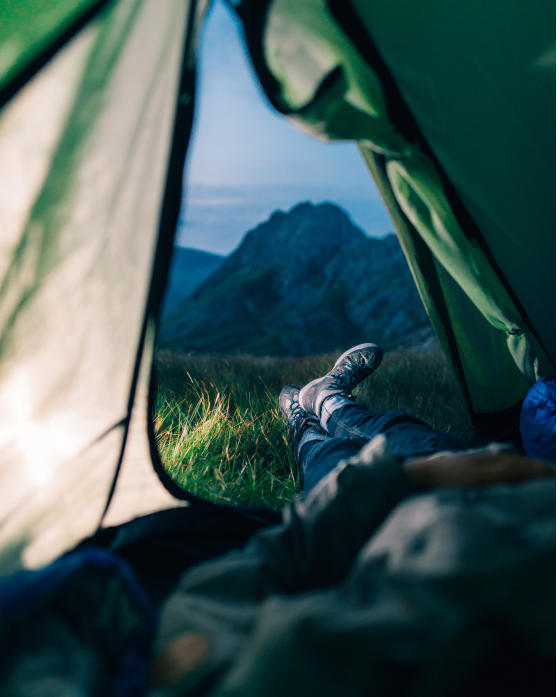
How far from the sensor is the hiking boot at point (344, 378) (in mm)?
2123

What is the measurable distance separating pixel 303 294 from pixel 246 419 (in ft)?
158

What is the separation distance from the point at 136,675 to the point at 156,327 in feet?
2.86

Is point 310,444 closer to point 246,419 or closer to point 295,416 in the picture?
point 295,416

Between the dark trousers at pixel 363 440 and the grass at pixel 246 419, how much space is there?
307 millimetres

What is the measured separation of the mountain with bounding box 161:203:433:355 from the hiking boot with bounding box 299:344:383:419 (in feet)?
103

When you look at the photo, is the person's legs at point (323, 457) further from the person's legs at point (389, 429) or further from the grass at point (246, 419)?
the grass at point (246, 419)

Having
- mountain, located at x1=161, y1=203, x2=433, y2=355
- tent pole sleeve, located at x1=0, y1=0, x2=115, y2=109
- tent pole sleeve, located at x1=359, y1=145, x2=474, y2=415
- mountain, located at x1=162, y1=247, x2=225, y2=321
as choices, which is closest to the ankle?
tent pole sleeve, located at x1=359, y1=145, x2=474, y2=415

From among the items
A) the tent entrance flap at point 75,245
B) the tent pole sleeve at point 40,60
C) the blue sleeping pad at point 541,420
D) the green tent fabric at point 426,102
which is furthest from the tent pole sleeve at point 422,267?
the tent pole sleeve at point 40,60

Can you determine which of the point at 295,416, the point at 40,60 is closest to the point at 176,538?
the point at 295,416

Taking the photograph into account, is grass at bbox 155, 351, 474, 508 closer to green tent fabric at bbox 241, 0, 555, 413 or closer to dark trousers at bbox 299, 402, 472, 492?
dark trousers at bbox 299, 402, 472, 492

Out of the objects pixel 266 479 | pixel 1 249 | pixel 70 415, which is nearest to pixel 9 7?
pixel 1 249

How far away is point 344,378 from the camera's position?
2.27 meters

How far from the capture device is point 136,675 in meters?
0.52

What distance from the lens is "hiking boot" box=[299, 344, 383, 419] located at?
2123mm
